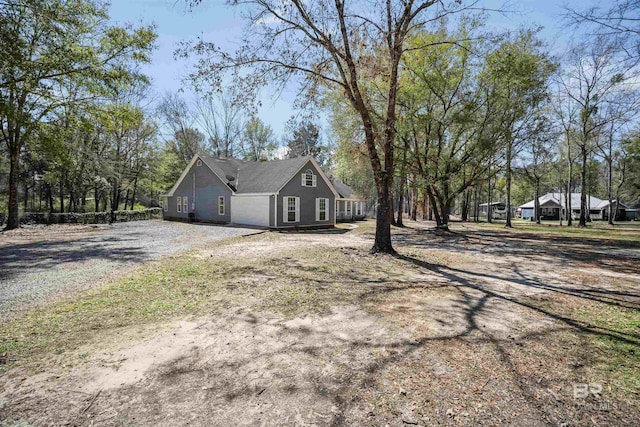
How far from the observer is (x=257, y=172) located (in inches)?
929

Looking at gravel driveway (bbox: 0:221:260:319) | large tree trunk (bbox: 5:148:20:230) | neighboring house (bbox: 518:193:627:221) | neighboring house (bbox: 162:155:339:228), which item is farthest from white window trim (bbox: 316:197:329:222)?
neighboring house (bbox: 518:193:627:221)

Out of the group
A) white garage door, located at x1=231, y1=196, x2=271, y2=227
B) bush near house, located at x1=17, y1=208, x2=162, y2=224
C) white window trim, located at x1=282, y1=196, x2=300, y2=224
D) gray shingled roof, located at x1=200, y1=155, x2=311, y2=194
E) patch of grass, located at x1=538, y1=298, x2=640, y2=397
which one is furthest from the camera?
gray shingled roof, located at x1=200, y1=155, x2=311, y2=194

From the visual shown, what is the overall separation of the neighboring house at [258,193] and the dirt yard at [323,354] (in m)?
14.0

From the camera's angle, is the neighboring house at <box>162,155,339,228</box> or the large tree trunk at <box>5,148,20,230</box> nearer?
the large tree trunk at <box>5,148,20,230</box>

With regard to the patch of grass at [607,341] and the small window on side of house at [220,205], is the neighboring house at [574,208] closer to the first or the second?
the small window on side of house at [220,205]

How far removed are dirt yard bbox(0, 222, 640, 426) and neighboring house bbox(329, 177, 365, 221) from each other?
24.8 m

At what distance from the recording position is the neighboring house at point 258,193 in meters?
20.5

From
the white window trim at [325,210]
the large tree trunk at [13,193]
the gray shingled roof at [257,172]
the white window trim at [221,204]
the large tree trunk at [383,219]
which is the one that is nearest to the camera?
the large tree trunk at [383,219]

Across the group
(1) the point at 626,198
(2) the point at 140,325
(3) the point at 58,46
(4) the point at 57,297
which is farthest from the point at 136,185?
(1) the point at 626,198

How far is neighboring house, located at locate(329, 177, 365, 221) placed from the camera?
31.4 meters

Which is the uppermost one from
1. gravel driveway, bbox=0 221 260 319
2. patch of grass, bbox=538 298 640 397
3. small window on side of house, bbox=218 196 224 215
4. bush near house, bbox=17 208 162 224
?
small window on side of house, bbox=218 196 224 215

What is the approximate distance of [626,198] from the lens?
143 ft

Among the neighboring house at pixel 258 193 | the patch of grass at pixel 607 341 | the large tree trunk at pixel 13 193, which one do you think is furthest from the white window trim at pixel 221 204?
the patch of grass at pixel 607 341

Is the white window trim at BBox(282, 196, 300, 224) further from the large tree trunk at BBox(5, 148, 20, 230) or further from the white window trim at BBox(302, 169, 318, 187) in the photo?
the large tree trunk at BBox(5, 148, 20, 230)
